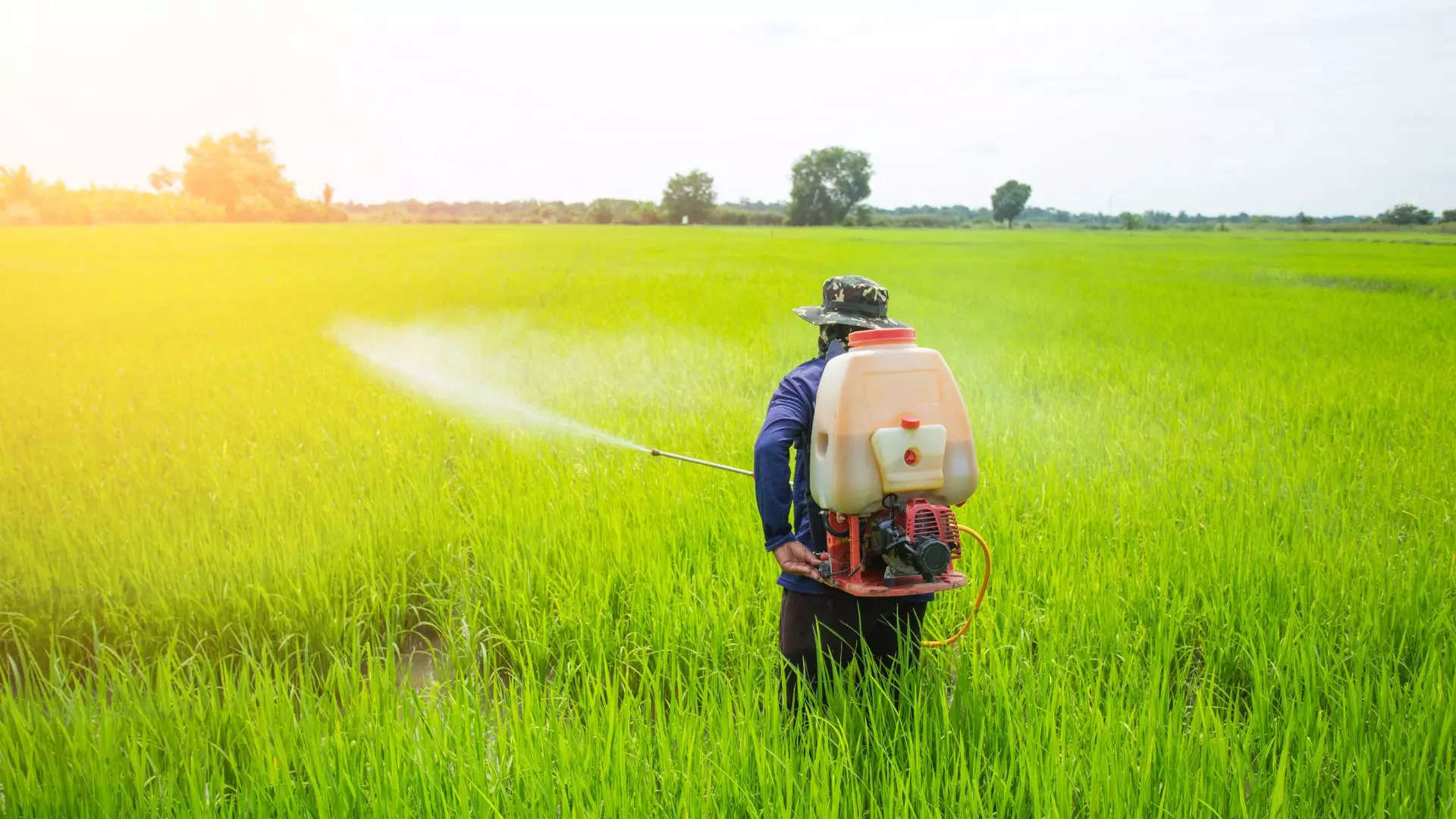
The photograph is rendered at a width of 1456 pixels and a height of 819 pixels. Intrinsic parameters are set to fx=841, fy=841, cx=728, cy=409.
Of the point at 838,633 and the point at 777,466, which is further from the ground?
the point at 777,466

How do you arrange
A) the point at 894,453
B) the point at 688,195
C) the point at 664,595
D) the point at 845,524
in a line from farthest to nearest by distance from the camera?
the point at 688,195
the point at 664,595
the point at 845,524
the point at 894,453

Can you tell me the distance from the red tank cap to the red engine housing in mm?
381

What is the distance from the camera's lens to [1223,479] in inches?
176

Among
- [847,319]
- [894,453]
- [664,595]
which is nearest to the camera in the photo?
[894,453]

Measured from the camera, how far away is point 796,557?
2.09m

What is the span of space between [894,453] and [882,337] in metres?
0.26

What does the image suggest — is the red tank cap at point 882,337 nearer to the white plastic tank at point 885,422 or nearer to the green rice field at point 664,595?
the white plastic tank at point 885,422

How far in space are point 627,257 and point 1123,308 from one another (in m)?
13.6

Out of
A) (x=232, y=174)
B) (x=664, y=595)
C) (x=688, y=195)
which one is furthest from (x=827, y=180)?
(x=664, y=595)

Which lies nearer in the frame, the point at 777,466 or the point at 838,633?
the point at 777,466

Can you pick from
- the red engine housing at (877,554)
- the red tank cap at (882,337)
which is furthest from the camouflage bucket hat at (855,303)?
the red engine housing at (877,554)

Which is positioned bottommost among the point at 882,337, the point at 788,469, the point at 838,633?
the point at 838,633

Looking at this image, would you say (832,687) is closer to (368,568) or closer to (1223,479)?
(368,568)

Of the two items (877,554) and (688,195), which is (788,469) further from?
(688,195)
